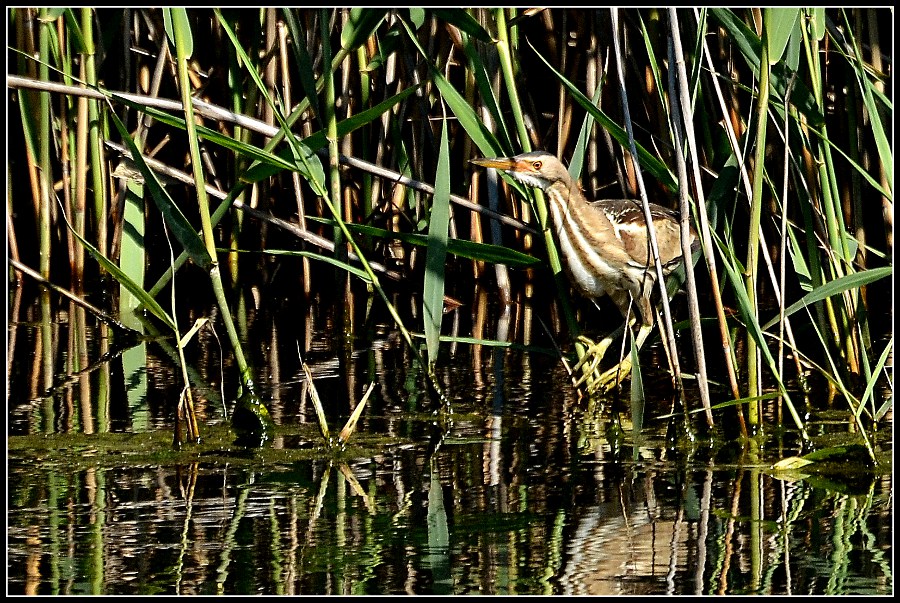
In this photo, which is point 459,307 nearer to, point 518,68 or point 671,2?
point 518,68

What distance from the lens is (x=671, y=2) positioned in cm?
313

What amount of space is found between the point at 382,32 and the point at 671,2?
232 cm

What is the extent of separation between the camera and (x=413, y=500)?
294 cm

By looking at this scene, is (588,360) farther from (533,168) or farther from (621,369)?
(533,168)

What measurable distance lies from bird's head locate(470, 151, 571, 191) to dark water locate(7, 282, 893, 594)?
737mm

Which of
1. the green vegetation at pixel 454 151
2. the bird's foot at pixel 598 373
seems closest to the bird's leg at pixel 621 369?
the bird's foot at pixel 598 373

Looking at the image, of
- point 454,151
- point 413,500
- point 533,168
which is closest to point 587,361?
point 533,168

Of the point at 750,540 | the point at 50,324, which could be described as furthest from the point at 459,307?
the point at 750,540

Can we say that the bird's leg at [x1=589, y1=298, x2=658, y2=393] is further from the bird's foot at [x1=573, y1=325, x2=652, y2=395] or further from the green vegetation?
the green vegetation

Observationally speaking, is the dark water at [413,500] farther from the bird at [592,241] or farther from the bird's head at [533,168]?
the bird's head at [533,168]

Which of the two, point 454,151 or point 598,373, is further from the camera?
point 454,151

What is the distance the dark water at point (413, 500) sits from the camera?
7.99 ft

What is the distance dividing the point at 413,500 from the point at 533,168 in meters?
1.50

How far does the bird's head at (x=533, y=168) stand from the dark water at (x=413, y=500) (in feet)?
2.42
